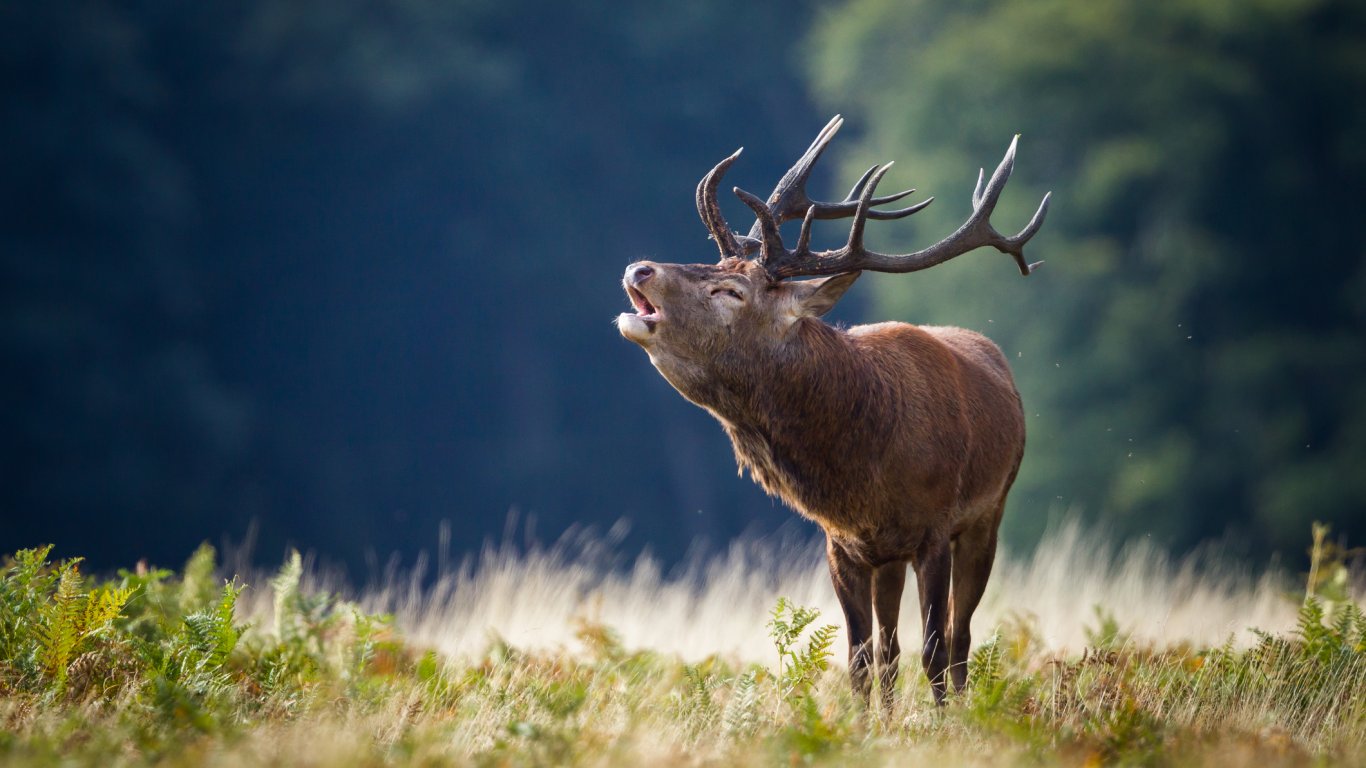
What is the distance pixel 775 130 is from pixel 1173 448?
9.53 metres

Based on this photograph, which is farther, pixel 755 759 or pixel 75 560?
pixel 75 560

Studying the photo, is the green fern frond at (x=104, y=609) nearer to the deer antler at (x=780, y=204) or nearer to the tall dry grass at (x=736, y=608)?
the tall dry grass at (x=736, y=608)

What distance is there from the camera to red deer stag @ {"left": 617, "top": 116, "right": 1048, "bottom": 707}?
577 centimetres

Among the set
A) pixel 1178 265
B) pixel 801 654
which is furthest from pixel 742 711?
pixel 1178 265

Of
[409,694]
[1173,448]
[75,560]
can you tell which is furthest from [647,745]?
[1173,448]

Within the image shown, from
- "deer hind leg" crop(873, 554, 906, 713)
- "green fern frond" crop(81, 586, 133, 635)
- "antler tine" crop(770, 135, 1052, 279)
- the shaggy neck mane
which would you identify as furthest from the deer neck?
"green fern frond" crop(81, 586, 133, 635)

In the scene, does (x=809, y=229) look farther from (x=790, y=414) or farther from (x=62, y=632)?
(x=62, y=632)

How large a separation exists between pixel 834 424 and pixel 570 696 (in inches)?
61.2

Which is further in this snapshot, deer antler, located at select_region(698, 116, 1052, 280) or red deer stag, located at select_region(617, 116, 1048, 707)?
deer antler, located at select_region(698, 116, 1052, 280)

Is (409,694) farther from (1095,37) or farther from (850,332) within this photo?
(1095,37)

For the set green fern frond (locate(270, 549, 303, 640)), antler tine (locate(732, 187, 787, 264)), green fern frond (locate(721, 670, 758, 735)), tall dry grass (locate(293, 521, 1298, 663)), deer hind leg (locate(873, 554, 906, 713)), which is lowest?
tall dry grass (locate(293, 521, 1298, 663))

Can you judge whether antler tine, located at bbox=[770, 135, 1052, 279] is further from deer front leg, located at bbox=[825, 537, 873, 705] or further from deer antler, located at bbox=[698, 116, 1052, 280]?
deer front leg, located at bbox=[825, 537, 873, 705]

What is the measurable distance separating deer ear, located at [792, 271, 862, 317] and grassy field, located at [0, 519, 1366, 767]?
1212 millimetres

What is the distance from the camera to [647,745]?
4.51 meters
